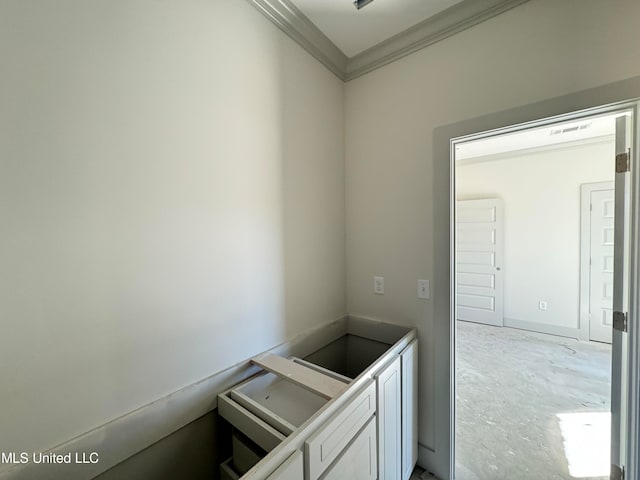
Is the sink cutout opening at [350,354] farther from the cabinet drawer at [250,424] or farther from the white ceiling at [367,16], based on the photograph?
the white ceiling at [367,16]

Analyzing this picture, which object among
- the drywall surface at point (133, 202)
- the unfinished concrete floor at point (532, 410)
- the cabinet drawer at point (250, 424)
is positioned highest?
the drywall surface at point (133, 202)

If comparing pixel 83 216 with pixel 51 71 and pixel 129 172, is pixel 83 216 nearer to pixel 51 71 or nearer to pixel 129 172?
pixel 129 172

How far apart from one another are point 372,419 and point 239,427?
1.93ft

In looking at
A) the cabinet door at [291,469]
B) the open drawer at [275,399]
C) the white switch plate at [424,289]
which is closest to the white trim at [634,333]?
the white switch plate at [424,289]

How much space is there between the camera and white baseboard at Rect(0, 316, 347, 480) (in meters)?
0.74

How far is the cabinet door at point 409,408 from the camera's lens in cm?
145

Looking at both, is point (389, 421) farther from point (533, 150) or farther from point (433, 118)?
point (533, 150)

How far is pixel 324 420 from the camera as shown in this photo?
0.88 metres

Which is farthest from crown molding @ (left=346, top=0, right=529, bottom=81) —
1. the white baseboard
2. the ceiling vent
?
the white baseboard

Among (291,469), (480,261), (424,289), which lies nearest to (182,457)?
(291,469)

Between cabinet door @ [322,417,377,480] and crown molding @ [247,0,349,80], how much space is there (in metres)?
2.14

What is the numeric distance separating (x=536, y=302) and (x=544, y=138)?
96.9 inches

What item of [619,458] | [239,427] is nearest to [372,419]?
[239,427]

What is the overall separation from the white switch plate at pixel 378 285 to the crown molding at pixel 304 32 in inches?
62.0
